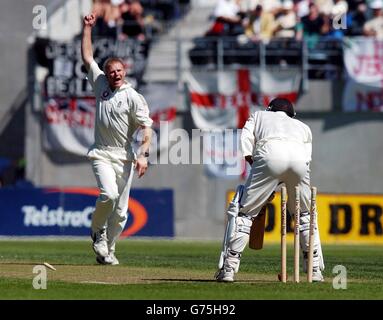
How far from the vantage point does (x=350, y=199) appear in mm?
29547

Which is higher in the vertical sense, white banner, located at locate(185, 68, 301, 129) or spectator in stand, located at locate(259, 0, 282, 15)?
spectator in stand, located at locate(259, 0, 282, 15)

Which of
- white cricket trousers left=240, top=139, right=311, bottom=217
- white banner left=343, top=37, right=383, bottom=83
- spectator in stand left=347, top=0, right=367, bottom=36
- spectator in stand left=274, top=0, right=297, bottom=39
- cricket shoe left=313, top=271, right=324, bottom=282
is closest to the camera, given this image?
white cricket trousers left=240, top=139, right=311, bottom=217

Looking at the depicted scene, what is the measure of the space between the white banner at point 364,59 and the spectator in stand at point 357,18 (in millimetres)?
663

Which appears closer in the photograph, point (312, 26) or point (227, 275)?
point (227, 275)

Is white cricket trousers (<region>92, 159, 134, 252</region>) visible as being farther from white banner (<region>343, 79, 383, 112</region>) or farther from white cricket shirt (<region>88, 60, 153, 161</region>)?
white banner (<region>343, 79, 383, 112</region>)

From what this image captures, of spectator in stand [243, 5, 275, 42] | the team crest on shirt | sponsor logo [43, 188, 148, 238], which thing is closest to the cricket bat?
the team crest on shirt

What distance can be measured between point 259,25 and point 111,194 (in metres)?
18.4

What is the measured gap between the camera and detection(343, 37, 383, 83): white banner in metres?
32.6

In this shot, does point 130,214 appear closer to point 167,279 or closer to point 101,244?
point 101,244

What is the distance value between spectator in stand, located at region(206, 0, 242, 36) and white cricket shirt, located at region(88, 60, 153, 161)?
17.6m

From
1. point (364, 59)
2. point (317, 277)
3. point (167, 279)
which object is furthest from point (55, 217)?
point (317, 277)

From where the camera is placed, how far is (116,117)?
16.1 meters
